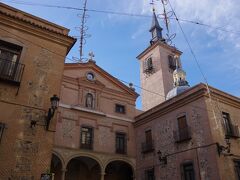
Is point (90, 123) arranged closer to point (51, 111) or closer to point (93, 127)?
point (93, 127)

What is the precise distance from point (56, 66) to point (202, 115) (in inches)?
390

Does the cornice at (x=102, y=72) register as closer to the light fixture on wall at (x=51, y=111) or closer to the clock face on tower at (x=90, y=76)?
the clock face on tower at (x=90, y=76)

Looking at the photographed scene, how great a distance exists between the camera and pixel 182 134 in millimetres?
17656

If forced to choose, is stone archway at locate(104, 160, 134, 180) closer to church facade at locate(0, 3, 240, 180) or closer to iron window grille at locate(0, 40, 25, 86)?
church facade at locate(0, 3, 240, 180)

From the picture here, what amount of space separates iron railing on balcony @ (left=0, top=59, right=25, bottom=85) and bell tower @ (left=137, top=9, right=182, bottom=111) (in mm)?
23098

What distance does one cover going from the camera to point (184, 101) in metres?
18.0

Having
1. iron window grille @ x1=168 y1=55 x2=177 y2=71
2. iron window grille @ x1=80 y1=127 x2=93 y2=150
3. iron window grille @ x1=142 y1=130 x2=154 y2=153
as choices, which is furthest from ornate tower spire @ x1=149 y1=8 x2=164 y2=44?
iron window grille @ x1=80 y1=127 x2=93 y2=150

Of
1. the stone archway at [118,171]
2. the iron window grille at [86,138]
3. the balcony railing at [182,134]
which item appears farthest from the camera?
the stone archway at [118,171]

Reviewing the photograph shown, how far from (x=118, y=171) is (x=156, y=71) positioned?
16.2 metres

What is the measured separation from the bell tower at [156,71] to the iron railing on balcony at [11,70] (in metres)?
23.1

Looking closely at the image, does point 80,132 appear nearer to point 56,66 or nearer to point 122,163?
point 122,163

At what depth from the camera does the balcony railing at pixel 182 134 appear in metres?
17.1

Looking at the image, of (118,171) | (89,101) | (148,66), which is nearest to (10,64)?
(89,101)

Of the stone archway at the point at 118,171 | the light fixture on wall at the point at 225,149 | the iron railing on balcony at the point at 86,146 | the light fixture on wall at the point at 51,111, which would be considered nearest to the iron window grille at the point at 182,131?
the light fixture on wall at the point at 225,149
